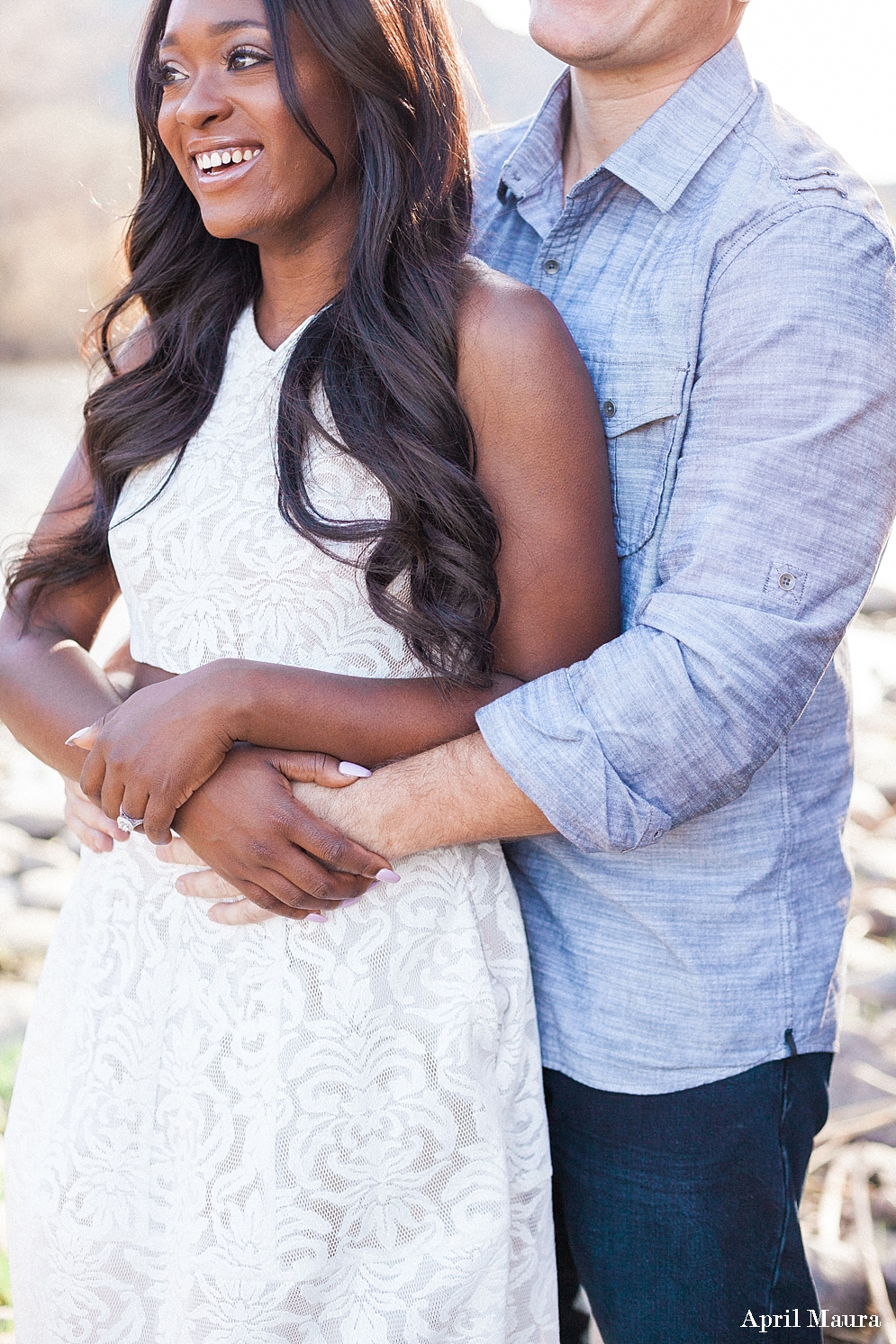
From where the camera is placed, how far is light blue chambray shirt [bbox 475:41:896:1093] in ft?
4.67

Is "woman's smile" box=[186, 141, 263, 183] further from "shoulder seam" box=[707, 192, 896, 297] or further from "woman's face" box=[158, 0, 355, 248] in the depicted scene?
"shoulder seam" box=[707, 192, 896, 297]

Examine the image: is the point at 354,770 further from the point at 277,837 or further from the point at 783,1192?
the point at 783,1192

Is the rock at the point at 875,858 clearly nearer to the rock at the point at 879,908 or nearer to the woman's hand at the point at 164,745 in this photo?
the rock at the point at 879,908

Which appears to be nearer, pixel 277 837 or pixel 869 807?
pixel 277 837

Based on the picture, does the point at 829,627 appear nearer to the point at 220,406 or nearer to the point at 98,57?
the point at 220,406

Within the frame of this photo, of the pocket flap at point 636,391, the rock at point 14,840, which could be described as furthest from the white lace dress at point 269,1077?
the rock at point 14,840

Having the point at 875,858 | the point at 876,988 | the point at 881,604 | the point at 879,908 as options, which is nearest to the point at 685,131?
the point at 876,988

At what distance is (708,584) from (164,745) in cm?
67

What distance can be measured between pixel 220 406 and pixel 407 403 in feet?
1.14

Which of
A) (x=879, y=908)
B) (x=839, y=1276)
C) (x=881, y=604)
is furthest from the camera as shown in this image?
(x=881, y=604)

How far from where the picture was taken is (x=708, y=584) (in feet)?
4.71

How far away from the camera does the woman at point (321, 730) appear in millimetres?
1526

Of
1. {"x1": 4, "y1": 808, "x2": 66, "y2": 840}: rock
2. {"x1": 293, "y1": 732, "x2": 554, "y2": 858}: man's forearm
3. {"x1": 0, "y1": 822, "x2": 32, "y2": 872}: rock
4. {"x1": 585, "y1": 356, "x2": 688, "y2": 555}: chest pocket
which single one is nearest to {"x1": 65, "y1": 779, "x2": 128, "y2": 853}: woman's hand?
{"x1": 293, "y1": 732, "x2": 554, "y2": 858}: man's forearm

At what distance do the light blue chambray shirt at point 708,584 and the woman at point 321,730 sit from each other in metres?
0.10
